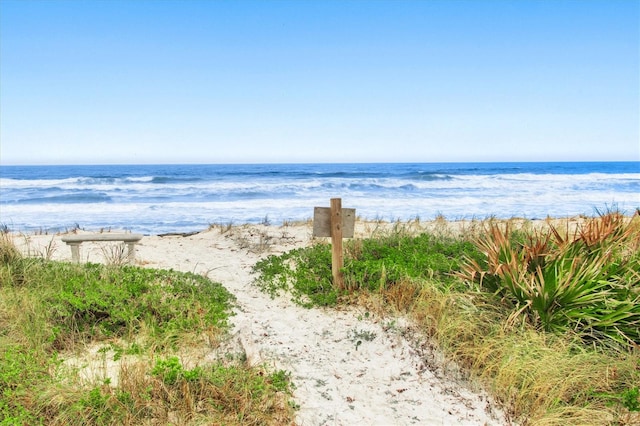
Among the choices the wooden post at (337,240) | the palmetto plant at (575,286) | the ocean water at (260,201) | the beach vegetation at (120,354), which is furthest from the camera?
the ocean water at (260,201)

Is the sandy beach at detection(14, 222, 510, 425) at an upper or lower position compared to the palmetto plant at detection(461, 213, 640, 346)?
lower

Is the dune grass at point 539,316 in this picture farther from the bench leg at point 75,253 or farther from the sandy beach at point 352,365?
the bench leg at point 75,253

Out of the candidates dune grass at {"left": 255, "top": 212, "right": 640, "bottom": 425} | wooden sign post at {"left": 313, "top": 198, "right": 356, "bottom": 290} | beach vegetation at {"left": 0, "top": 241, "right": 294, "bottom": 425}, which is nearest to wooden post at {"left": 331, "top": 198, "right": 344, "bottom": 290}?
wooden sign post at {"left": 313, "top": 198, "right": 356, "bottom": 290}

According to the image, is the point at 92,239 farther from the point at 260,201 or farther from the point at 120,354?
the point at 260,201

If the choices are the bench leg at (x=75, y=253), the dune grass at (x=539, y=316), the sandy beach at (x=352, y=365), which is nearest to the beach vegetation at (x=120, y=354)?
the sandy beach at (x=352, y=365)

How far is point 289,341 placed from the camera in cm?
510

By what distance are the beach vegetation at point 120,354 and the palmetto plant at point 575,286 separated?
258 centimetres

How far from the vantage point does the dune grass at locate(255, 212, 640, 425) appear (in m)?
3.94

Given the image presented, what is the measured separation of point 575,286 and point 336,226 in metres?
3.00

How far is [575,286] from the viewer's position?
15.4ft

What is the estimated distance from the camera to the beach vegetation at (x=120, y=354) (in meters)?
3.56

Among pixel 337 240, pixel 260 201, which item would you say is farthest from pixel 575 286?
pixel 260 201

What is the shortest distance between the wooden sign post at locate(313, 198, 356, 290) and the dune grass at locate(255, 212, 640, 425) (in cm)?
18

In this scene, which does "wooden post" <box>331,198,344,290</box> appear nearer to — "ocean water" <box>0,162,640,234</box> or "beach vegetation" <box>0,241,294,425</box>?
"beach vegetation" <box>0,241,294,425</box>
